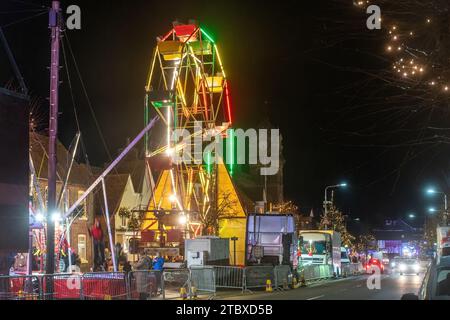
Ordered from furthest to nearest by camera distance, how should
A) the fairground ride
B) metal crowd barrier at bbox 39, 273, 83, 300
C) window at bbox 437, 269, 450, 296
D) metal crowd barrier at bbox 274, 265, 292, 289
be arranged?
the fairground ride → metal crowd barrier at bbox 274, 265, 292, 289 → metal crowd barrier at bbox 39, 273, 83, 300 → window at bbox 437, 269, 450, 296

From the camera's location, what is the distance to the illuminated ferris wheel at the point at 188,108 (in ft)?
126

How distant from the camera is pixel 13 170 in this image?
14922mm

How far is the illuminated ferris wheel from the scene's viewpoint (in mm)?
38281

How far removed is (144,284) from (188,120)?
23.1 meters

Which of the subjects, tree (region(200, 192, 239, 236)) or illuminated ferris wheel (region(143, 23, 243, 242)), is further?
tree (region(200, 192, 239, 236))

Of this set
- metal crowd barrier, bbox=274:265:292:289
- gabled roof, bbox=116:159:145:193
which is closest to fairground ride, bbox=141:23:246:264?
gabled roof, bbox=116:159:145:193

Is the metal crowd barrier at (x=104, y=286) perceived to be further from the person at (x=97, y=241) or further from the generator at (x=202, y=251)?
the generator at (x=202, y=251)

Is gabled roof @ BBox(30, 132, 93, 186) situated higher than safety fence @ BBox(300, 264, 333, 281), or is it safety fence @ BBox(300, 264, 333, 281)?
gabled roof @ BBox(30, 132, 93, 186)

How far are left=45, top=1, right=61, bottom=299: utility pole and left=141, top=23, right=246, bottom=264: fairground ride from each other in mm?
18703

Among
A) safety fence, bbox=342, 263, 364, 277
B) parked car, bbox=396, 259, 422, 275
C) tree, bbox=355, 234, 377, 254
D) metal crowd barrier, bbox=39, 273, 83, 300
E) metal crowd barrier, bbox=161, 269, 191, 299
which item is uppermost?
metal crowd barrier, bbox=39, 273, 83, 300

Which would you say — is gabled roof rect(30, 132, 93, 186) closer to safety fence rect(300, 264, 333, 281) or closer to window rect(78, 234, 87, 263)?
window rect(78, 234, 87, 263)

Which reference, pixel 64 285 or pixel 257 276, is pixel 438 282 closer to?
pixel 64 285

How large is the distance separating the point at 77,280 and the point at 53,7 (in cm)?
781

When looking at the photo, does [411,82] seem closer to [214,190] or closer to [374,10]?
[374,10]
